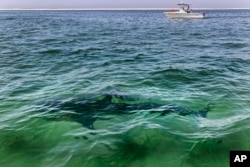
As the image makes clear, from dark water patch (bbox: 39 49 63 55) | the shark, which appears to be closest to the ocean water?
the shark

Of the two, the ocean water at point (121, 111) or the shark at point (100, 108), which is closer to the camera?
the ocean water at point (121, 111)

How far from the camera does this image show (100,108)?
356 inches

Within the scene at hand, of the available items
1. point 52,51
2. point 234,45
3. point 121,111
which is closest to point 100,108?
point 121,111

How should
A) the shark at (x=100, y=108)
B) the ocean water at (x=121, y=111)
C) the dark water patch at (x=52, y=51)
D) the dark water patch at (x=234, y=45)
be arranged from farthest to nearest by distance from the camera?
the dark water patch at (x=234, y=45)
the dark water patch at (x=52, y=51)
the shark at (x=100, y=108)
the ocean water at (x=121, y=111)

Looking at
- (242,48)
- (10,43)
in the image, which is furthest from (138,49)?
(10,43)

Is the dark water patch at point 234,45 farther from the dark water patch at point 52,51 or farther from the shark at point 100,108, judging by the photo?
the shark at point 100,108

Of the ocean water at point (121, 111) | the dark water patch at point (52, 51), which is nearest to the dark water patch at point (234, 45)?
the ocean water at point (121, 111)

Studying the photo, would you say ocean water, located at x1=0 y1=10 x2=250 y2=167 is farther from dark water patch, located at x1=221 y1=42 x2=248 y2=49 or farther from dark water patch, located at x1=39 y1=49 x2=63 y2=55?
dark water patch, located at x1=221 y1=42 x2=248 y2=49

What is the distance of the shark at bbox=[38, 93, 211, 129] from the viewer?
848cm

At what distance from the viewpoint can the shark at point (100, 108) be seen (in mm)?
8484

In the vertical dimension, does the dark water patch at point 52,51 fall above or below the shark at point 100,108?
above

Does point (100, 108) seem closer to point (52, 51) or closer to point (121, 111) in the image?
point (121, 111)

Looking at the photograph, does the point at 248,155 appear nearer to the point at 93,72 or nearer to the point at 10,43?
the point at 93,72

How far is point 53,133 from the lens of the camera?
7.61m
